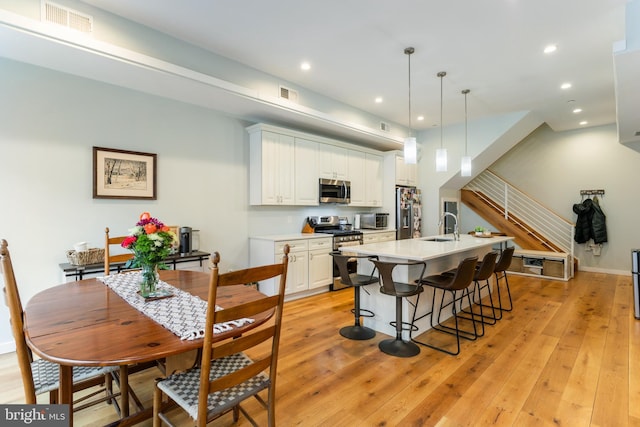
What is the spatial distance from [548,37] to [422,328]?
10.7ft

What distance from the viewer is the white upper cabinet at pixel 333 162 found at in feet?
16.8

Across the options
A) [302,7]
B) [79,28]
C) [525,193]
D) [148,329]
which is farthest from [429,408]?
[525,193]

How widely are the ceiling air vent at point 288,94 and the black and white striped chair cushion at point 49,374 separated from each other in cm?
357

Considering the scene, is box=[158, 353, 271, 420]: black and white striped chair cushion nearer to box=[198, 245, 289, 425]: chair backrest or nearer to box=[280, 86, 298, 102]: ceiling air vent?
box=[198, 245, 289, 425]: chair backrest

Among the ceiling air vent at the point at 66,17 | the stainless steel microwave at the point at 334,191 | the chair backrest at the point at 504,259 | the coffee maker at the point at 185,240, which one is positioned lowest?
the chair backrest at the point at 504,259

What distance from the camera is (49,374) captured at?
155 centimetres

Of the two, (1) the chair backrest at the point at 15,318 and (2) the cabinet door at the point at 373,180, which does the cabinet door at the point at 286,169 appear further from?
(1) the chair backrest at the point at 15,318

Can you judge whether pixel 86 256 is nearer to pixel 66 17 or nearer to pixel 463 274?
pixel 66 17

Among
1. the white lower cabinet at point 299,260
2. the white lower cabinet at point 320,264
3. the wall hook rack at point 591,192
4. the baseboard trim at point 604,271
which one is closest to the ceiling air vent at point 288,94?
the white lower cabinet at point 299,260

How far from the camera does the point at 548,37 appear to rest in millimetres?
3248

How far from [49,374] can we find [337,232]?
13.0ft

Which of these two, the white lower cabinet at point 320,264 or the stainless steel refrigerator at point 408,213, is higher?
the stainless steel refrigerator at point 408,213

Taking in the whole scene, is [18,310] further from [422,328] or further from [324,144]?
[324,144]

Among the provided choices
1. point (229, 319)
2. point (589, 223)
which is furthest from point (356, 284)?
point (589, 223)
